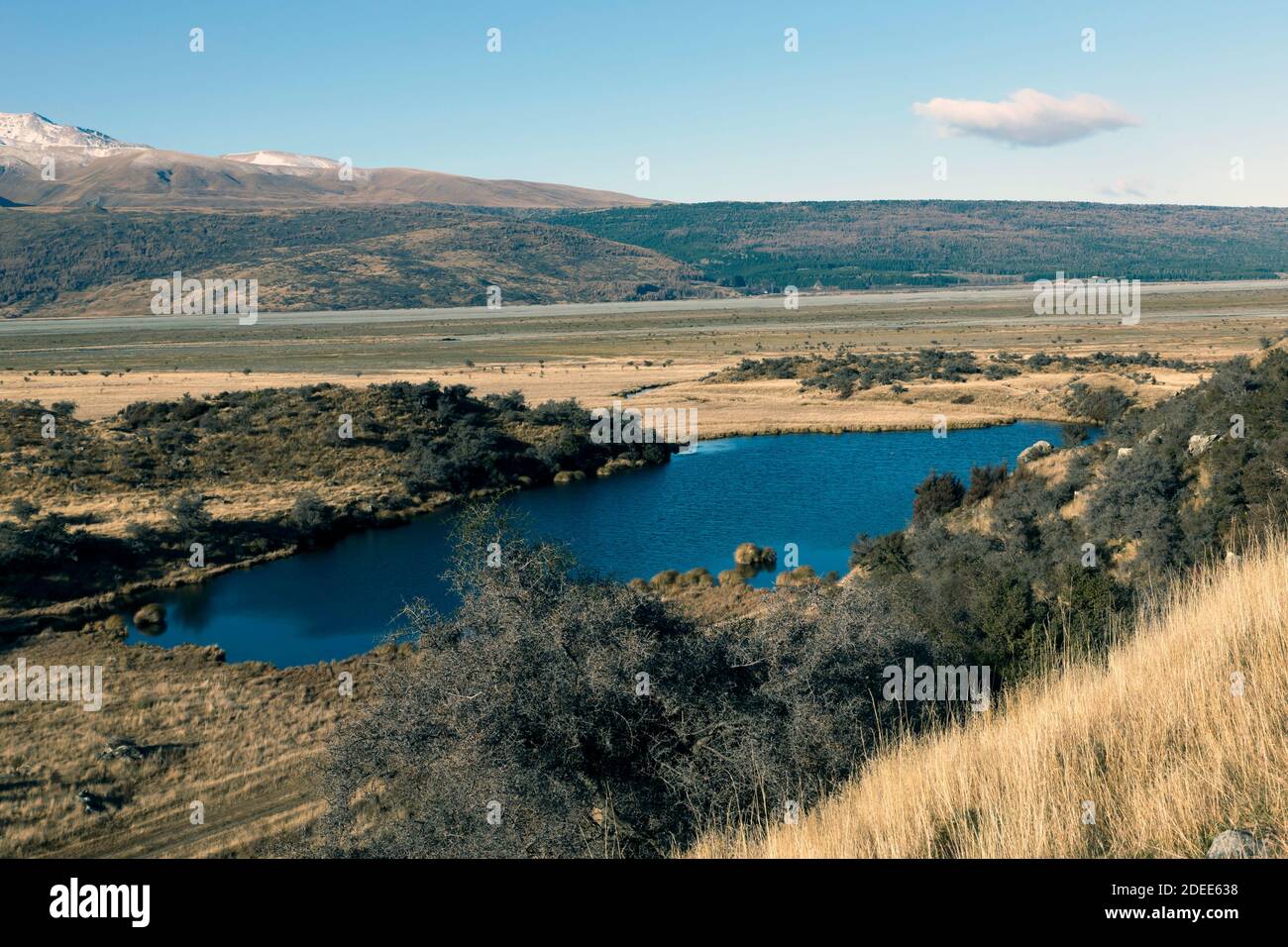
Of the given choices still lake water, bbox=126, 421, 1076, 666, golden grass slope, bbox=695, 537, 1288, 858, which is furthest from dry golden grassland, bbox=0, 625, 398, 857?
golden grass slope, bbox=695, 537, 1288, 858

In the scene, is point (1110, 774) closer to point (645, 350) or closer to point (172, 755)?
point (172, 755)

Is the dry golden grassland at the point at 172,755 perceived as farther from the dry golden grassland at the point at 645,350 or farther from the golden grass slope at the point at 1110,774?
the dry golden grassland at the point at 645,350

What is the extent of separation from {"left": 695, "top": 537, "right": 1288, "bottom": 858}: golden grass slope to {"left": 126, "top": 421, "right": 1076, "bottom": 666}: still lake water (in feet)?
57.5

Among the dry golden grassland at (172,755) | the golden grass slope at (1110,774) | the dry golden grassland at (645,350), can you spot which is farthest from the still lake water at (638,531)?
the golden grass slope at (1110,774)

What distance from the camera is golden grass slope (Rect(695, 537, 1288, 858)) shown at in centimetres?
438

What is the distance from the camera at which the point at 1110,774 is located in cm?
507

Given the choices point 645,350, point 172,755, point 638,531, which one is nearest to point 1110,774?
point 172,755

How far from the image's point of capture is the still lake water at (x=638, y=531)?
3000cm

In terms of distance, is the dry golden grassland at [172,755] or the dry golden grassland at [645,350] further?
the dry golden grassland at [645,350]

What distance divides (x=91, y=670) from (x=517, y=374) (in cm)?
6496

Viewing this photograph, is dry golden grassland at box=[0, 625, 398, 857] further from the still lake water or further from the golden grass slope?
the golden grass slope

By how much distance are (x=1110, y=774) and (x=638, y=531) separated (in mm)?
35354

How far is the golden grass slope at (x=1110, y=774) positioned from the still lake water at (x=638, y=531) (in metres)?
17.5

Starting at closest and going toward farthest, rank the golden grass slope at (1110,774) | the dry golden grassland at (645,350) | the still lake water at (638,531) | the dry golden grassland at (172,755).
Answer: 1. the golden grass slope at (1110,774)
2. the dry golden grassland at (172,755)
3. the still lake water at (638,531)
4. the dry golden grassland at (645,350)
